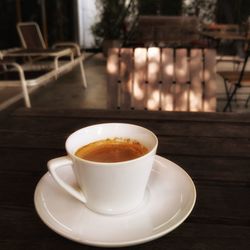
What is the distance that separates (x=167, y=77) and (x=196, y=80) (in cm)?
16

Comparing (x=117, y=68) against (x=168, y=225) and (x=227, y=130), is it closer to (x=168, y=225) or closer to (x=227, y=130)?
(x=227, y=130)

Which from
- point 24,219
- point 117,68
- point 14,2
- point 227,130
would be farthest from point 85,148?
point 14,2

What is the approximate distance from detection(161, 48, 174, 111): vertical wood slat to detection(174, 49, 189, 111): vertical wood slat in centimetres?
3

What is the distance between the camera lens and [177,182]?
539mm

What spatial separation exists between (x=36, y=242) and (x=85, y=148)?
0.17 m

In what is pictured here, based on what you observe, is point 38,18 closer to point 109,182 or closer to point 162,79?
point 162,79

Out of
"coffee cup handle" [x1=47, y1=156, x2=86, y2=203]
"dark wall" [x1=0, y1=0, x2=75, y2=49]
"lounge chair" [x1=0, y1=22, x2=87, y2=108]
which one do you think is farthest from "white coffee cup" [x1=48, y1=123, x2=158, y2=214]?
"dark wall" [x1=0, y1=0, x2=75, y2=49]

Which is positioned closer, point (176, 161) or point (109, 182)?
point (109, 182)

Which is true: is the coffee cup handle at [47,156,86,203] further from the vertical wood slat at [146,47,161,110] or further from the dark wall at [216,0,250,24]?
the dark wall at [216,0,250,24]

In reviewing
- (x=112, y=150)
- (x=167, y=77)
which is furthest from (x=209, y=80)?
(x=112, y=150)

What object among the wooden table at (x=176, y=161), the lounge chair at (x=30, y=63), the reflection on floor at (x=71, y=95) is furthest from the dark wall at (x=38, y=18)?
the wooden table at (x=176, y=161)

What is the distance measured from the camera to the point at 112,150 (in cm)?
53

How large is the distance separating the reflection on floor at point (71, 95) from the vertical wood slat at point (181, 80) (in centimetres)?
163

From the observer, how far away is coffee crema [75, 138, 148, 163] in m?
0.51
